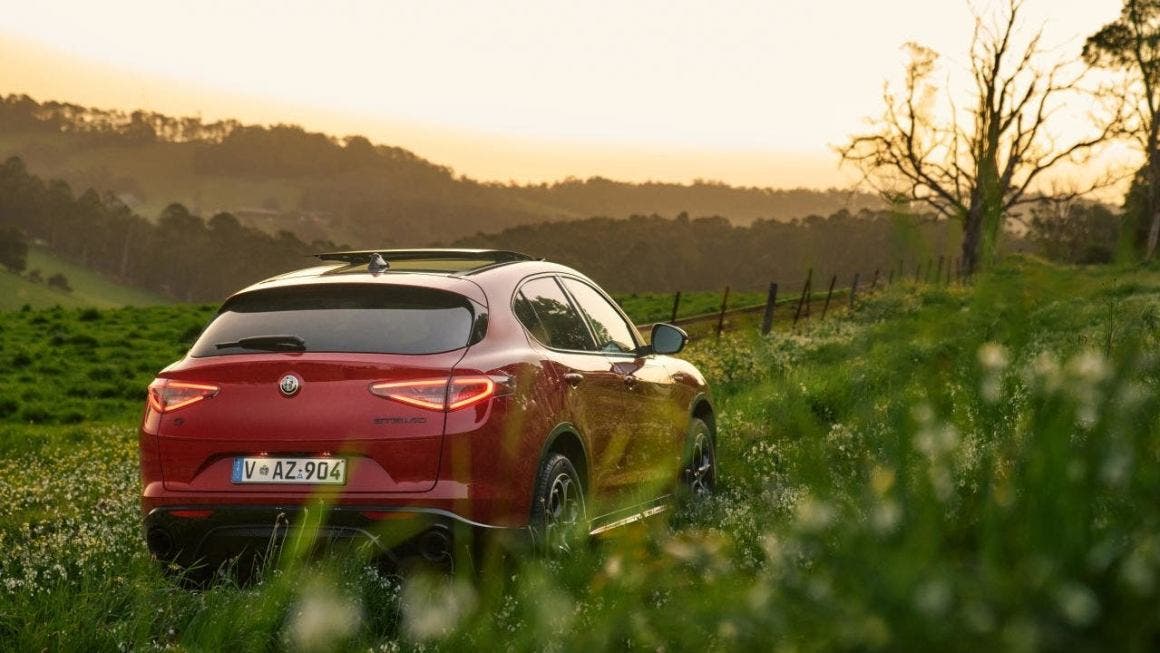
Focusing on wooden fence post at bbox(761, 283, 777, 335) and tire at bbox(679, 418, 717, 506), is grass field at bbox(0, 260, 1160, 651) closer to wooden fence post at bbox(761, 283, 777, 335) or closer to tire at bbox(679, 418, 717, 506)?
tire at bbox(679, 418, 717, 506)

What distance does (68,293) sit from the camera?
116 metres

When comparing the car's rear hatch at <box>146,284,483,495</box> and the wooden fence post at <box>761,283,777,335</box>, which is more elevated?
the car's rear hatch at <box>146,284,483,495</box>

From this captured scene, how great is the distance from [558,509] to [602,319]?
188 cm

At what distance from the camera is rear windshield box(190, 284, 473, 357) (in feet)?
19.4

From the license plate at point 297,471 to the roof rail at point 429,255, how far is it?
153 cm

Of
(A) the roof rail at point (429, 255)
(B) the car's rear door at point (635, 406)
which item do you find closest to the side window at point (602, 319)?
(B) the car's rear door at point (635, 406)

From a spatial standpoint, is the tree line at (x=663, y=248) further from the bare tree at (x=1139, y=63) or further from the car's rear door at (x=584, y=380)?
the car's rear door at (x=584, y=380)

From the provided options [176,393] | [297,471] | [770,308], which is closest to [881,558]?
[297,471]

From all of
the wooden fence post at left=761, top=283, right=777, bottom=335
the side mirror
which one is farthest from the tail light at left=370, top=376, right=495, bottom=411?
the wooden fence post at left=761, top=283, right=777, bottom=335

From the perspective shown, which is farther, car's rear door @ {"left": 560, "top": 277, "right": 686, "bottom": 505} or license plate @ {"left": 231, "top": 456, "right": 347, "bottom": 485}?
car's rear door @ {"left": 560, "top": 277, "right": 686, "bottom": 505}

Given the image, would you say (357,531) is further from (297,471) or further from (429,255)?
(429,255)

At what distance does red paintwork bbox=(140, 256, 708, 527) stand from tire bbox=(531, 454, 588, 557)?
105mm

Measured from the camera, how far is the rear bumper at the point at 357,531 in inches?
219

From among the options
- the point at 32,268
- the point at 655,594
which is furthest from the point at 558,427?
the point at 32,268
